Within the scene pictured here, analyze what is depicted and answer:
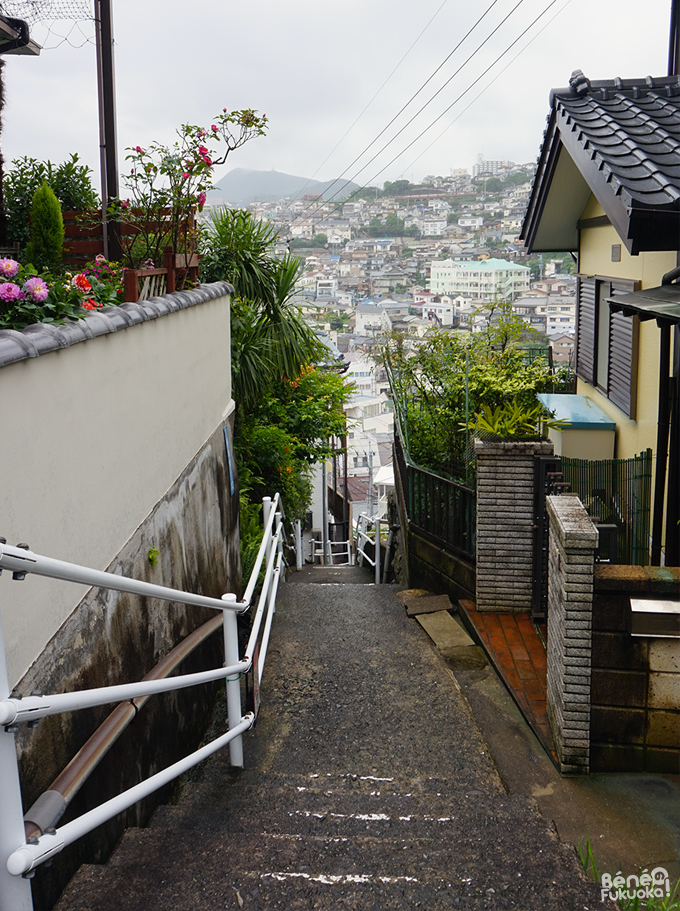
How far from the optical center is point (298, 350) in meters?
9.80

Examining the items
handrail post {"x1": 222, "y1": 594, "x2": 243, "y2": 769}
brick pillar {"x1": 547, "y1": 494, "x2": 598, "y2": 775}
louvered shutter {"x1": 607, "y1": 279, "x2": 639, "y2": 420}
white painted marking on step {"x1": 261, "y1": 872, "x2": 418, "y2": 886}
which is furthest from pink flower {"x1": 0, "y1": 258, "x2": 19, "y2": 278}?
louvered shutter {"x1": 607, "y1": 279, "x2": 639, "y2": 420}

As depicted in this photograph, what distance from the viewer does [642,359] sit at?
704 cm

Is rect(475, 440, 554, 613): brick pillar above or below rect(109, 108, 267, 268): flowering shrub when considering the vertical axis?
below

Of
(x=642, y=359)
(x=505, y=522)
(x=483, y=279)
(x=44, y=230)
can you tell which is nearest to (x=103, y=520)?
(x=44, y=230)

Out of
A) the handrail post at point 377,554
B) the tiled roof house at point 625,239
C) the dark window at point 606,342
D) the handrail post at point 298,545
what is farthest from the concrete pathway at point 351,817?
the handrail post at point 298,545

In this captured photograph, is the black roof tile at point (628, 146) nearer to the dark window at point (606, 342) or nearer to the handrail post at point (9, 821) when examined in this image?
the dark window at point (606, 342)

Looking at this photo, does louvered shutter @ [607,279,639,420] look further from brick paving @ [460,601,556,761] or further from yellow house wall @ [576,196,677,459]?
brick paving @ [460,601,556,761]

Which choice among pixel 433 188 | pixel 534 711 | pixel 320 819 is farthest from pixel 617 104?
pixel 433 188

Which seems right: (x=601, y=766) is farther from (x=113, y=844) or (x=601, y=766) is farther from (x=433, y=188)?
(x=433, y=188)

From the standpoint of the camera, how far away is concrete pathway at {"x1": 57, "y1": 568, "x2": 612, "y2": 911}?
2.26m

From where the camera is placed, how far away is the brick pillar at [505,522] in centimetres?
618

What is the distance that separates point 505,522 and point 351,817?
11.5 feet

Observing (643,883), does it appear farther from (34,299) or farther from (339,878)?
(34,299)

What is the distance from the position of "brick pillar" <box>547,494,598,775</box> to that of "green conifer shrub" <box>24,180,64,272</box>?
4.30 metres
